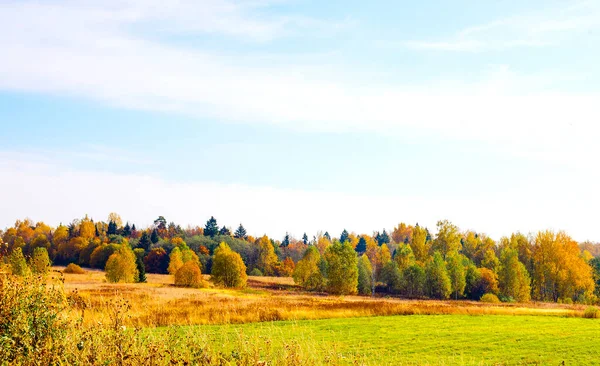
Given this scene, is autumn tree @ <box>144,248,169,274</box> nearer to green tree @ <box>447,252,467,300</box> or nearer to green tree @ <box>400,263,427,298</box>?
green tree @ <box>400,263,427,298</box>

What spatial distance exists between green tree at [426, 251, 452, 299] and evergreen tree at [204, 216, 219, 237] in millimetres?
77899

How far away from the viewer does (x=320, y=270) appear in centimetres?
9056

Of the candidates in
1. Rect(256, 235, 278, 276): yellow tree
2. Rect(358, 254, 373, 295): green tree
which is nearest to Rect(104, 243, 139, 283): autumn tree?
Rect(358, 254, 373, 295): green tree

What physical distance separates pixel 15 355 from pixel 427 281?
79.0 m

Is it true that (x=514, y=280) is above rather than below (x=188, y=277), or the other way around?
above

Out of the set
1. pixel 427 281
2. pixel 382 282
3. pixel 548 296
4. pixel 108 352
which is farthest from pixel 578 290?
pixel 108 352

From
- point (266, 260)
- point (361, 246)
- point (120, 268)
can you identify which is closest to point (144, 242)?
point (266, 260)

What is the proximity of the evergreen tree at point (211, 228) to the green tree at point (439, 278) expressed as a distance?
256 feet

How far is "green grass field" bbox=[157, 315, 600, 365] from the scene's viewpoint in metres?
16.0

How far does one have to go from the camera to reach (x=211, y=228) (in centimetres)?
14950

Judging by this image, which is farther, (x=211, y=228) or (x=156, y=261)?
(x=211, y=228)

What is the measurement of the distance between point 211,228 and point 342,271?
266ft

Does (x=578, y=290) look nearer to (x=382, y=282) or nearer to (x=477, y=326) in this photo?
(x=382, y=282)

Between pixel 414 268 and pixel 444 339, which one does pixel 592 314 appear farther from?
pixel 414 268
